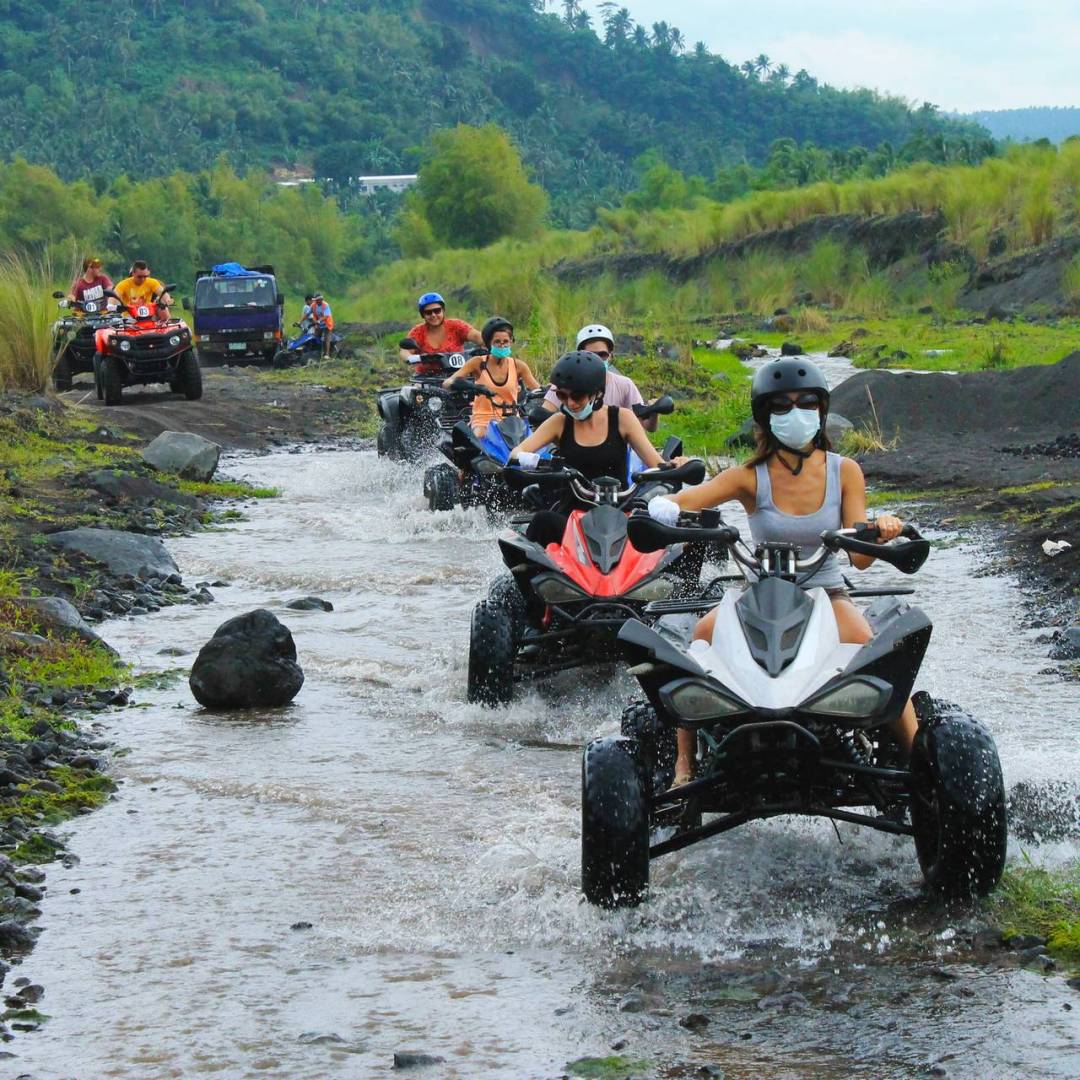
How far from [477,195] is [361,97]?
62.8 m

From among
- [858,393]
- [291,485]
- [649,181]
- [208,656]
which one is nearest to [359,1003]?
[208,656]

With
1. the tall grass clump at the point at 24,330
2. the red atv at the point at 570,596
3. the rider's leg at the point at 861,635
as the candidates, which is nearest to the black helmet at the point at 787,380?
the rider's leg at the point at 861,635

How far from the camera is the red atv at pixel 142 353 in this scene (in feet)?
81.8

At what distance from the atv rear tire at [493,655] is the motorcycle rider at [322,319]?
1134 inches

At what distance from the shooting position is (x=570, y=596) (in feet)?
28.1

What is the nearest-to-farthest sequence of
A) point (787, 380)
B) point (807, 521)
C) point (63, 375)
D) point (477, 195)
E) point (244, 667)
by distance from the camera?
point (787, 380), point (807, 521), point (244, 667), point (63, 375), point (477, 195)

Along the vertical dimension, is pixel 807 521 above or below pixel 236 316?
above

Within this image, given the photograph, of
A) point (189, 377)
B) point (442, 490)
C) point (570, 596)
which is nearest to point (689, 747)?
point (570, 596)


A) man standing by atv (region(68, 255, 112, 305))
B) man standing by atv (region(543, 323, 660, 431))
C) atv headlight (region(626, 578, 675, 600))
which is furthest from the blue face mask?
man standing by atv (region(68, 255, 112, 305))

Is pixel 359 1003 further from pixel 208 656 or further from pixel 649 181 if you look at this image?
pixel 649 181

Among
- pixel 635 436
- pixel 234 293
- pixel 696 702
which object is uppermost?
pixel 234 293

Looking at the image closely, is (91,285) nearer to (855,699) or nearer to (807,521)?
(807,521)

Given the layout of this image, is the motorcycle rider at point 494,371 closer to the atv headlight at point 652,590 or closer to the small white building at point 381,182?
the atv headlight at point 652,590

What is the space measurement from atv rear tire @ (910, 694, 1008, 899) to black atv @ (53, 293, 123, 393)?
20.6 metres
